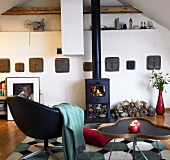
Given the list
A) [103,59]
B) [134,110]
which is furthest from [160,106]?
[103,59]

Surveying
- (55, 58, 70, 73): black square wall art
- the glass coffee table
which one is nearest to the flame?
(55, 58, 70, 73): black square wall art

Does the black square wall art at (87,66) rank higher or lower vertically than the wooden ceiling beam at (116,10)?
lower

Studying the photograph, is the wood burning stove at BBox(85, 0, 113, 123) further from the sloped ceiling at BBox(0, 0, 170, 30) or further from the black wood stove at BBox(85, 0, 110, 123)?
the sloped ceiling at BBox(0, 0, 170, 30)

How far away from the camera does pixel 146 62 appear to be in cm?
586

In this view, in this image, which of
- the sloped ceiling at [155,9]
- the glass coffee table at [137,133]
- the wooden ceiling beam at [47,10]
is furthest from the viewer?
the wooden ceiling beam at [47,10]

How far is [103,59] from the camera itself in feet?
19.2

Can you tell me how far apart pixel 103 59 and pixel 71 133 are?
3309mm

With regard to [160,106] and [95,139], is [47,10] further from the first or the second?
[95,139]

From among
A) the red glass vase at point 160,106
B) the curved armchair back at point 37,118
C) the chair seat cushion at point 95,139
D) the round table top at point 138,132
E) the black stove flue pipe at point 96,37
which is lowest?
the chair seat cushion at point 95,139

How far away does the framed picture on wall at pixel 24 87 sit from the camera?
5.48 m

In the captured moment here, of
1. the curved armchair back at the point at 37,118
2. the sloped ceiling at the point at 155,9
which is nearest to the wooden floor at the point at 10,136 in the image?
the curved armchair back at the point at 37,118

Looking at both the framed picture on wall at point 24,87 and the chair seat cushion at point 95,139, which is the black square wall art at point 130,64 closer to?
the framed picture on wall at point 24,87

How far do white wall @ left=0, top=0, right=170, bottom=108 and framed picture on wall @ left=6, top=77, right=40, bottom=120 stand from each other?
267 mm

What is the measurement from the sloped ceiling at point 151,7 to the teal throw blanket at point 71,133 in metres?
2.90
